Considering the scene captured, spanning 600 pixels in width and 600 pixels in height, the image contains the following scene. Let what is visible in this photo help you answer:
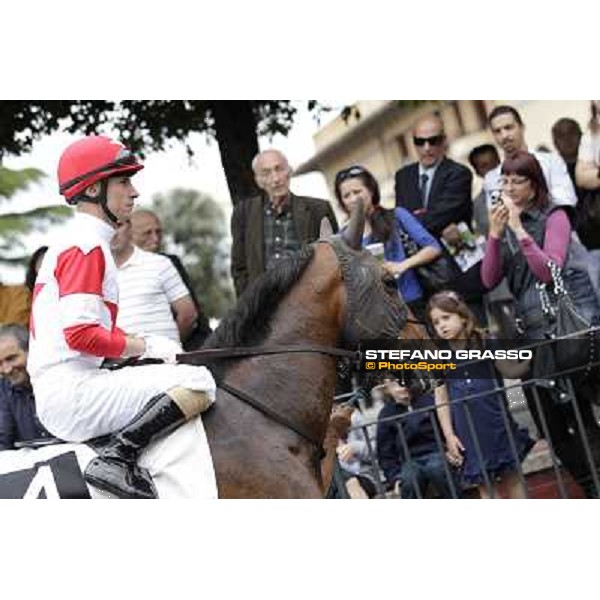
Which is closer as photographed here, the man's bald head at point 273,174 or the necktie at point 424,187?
the man's bald head at point 273,174

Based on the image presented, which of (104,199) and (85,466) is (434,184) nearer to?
(104,199)

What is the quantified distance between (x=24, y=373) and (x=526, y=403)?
2.47 meters

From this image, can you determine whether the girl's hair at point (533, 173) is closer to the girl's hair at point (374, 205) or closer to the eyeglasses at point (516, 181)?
the eyeglasses at point (516, 181)

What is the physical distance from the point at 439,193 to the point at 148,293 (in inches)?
63.1

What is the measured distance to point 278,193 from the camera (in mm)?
5996

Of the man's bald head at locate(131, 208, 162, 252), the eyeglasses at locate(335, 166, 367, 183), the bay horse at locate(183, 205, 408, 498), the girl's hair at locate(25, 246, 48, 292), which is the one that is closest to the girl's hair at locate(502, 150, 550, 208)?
the eyeglasses at locate(335, 166, 367, 183)

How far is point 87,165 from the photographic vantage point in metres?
4.38

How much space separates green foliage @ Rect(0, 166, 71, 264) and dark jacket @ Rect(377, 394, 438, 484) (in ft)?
6.51

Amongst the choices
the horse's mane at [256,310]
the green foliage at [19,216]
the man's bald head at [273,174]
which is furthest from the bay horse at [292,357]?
the green foliage at [19,216]

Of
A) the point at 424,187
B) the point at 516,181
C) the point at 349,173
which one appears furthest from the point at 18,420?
the point at 516,181

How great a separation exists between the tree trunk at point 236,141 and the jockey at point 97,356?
181 cm

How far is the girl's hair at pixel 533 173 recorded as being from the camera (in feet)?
19.2
